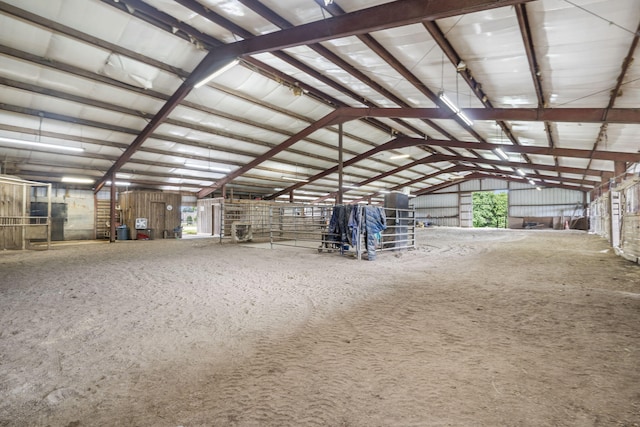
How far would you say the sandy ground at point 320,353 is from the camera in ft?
5.30

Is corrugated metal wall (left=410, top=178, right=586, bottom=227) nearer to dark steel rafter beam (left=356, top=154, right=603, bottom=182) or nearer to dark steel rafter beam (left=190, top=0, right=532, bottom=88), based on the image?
dark steel rafter beam (left=356, top=154, right=603, bottom=182)

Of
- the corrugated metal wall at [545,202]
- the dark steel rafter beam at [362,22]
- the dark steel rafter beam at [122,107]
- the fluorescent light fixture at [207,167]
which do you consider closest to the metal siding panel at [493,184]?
the corrugated metal wall at [545,202]

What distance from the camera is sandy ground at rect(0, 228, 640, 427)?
1.61 metres

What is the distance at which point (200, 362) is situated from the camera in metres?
2.17

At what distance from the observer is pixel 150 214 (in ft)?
51.5

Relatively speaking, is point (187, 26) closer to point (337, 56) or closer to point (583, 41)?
point (337, 56)

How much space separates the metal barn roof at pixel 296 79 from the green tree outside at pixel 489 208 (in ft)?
50.1

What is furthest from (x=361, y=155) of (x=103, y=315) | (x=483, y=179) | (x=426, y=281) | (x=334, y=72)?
(x=483, y=179)

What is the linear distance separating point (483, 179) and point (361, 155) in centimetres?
1770

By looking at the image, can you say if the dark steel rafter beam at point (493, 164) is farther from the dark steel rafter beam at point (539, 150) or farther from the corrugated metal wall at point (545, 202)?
the corrugated metal wall at point (545, 202)

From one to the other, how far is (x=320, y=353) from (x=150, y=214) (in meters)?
16.4

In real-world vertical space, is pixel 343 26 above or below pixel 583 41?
above

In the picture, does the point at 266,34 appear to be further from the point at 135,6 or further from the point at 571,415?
the point at 571,415

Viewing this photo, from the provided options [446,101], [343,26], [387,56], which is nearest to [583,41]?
[446,101]
